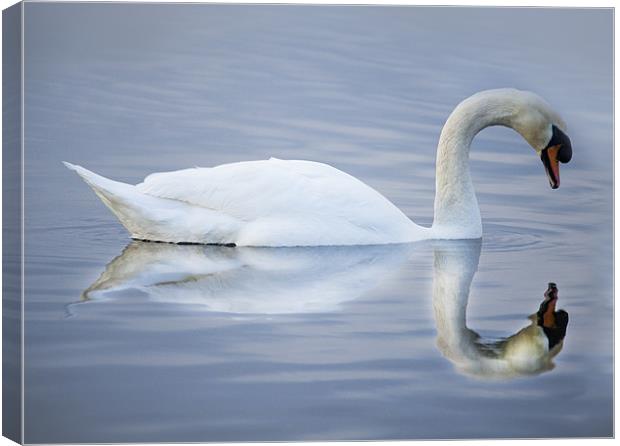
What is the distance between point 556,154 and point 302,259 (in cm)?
181

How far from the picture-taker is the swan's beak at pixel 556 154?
40.7 ft

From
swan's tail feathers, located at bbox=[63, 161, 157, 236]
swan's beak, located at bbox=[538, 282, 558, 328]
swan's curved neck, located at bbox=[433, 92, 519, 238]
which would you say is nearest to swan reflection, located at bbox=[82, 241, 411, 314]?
swan's tail feathers, located at bbox=[63, 161, 157, 236]

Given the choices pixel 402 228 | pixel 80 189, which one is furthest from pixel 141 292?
pixel 402 228

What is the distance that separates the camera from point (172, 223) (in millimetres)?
12977

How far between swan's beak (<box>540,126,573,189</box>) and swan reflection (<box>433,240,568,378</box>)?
86 cm

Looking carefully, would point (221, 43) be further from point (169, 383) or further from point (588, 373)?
point (588, 373)

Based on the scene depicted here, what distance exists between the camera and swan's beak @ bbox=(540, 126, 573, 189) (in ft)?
40.7

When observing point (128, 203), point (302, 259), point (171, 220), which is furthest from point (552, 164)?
point (128, 203)

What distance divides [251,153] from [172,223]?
0.80 metres

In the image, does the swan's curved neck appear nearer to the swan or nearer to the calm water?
the swan

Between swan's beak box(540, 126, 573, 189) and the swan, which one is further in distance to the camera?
the swan

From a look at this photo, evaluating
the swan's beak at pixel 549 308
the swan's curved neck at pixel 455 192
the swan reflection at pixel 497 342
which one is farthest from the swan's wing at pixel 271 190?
the swan's beak at pixel 549 308

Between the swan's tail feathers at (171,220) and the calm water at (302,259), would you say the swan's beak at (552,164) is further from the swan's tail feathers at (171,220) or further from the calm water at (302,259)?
the swan's tail feathers at (171,220)

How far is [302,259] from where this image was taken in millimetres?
12727
